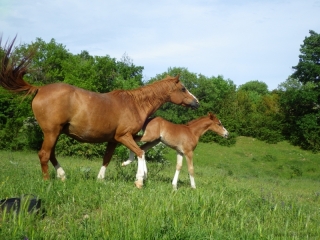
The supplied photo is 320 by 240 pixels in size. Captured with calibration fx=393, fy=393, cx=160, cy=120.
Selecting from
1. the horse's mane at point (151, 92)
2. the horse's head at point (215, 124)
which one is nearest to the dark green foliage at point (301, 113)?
the horse's head at point (215, 124)

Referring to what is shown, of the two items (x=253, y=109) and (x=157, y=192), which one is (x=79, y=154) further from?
(x=253, y=109)

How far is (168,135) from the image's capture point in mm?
11102

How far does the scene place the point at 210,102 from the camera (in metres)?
53.7

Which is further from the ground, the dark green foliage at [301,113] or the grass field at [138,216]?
the dark green foliage at [301,113]

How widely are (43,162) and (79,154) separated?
21.2 m

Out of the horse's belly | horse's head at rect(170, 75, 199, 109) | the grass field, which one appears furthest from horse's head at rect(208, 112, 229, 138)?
the horse's belly

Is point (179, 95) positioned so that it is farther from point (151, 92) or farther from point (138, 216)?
point (138, 216)

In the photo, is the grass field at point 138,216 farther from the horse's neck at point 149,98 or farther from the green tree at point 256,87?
the green tree at point 256,87

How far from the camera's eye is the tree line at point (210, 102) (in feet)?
110

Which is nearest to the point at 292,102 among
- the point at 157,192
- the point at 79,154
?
the point at 79,154

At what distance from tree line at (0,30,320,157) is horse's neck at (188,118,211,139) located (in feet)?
59.9

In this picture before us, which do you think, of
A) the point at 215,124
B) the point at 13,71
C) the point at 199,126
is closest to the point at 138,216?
the point at 13,71

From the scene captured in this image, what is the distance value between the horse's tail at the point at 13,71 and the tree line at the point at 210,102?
71.6 feet

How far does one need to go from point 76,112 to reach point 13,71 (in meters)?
1.54
